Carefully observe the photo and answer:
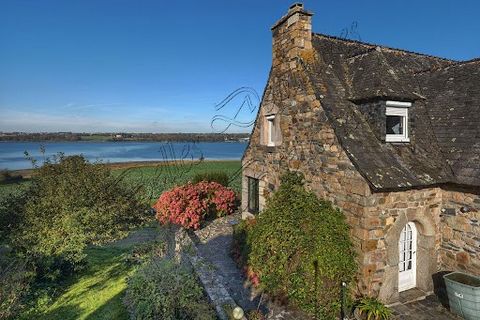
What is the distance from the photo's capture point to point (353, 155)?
7594 mm

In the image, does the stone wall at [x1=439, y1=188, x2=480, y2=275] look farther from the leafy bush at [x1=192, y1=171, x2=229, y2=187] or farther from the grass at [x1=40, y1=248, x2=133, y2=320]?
the leafy bush at [x1=192, y1=171, x2=229, y2=187]

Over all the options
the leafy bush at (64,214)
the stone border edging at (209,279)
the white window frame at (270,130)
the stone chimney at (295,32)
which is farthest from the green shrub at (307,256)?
the leafy bush at (64,214)

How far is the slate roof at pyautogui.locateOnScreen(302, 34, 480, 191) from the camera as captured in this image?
303 inches

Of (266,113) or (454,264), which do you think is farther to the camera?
(266,113)

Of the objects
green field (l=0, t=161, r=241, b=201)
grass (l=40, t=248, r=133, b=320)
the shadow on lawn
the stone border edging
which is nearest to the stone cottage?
the stone border edging

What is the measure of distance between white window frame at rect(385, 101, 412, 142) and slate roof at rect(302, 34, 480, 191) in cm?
21

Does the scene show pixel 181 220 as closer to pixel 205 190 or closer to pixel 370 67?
pixel 205 190

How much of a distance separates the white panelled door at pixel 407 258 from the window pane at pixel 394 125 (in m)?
2.80

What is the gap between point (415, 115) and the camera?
353 inches

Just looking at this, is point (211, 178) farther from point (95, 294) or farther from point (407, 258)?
point (407, 258)

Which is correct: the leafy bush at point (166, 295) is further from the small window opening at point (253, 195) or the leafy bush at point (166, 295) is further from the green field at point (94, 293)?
the small window opening at point (253, 195)

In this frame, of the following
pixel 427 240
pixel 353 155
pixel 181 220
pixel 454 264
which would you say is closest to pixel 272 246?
pixel 353 155

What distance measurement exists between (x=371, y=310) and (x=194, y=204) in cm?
995

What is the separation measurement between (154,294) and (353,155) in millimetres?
6047
